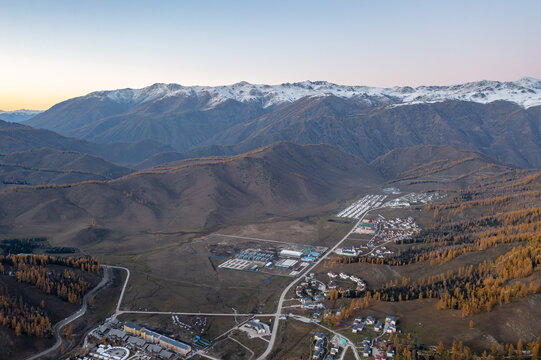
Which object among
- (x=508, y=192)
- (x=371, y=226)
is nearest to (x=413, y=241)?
(x=371, y=226)

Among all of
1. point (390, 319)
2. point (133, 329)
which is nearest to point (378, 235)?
point (390, 319)

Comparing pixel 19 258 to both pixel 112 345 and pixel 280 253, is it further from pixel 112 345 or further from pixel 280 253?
pixel 280 253

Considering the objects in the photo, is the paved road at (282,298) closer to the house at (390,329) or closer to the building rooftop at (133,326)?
the house at (390,329)

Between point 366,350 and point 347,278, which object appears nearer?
point 366,350

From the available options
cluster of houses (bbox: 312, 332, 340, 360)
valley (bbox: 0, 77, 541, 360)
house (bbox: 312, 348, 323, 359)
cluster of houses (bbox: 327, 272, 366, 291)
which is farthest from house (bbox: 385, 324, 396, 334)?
cluster of houses (bbox: 327, 272, 366, 291)

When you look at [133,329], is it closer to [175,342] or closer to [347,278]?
[175,342]

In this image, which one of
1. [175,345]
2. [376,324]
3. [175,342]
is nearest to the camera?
[175,345]

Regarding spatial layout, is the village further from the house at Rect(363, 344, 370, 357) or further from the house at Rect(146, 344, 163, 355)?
the house at Rect(146, 344, 163, 355)

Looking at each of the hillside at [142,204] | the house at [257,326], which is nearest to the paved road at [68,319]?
the house at [257,326]
